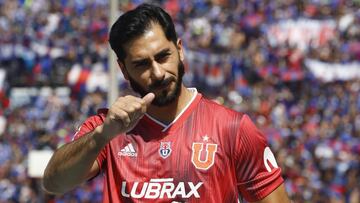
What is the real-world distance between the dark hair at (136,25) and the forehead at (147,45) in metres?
0.02

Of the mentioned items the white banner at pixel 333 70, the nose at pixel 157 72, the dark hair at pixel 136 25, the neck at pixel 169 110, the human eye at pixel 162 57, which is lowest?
the white banner at pixel 333 70

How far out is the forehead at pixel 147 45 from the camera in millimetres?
3061

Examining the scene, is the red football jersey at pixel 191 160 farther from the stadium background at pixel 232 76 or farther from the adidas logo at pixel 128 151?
the stadium background at pixel 232 76

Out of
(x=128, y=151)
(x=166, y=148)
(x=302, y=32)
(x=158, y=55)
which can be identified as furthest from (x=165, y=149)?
Answer: (x=302, y=32)

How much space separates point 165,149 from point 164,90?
0.24 metres

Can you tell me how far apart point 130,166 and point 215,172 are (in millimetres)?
298

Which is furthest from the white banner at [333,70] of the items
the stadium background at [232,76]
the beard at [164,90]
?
the beard at [164,90]

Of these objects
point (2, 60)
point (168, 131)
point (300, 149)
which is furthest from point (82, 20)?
point (168, 131)

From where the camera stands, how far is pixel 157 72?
3.00 metres

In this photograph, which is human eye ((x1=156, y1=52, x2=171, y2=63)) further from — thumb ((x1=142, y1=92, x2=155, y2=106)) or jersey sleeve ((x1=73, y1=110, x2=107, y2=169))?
jersey sleeve ((x1=73, y1=110, x2=107, y2=169))

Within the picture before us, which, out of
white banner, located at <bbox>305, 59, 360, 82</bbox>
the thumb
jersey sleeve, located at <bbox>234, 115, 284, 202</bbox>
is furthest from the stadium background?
the thumb

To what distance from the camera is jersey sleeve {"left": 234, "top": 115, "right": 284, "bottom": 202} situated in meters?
3.12

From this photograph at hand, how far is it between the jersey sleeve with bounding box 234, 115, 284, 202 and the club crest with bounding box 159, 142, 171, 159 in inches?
9.1

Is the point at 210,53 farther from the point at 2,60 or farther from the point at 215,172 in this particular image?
the point at 215,172
